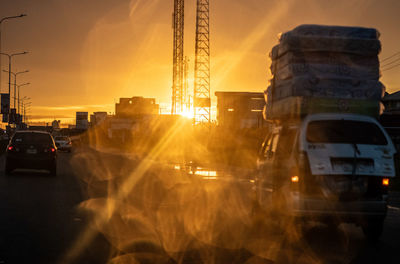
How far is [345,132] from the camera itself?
960 centimetres

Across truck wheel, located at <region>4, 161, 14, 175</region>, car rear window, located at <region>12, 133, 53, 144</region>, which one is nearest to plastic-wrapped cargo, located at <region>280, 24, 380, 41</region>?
car rear window, located at <region>12, 133, 53, 144</region>

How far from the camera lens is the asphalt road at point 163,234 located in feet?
26.3

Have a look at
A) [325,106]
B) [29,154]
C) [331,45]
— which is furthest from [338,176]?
[29,154]

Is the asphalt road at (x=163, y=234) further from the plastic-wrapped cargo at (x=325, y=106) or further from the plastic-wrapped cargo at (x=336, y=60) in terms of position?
the plastic-wrapped cargo at (x=336, y=60)

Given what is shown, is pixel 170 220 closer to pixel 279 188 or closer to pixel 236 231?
pixel 236 231

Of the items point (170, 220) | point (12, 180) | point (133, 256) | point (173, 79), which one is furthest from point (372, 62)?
point (173, 79)

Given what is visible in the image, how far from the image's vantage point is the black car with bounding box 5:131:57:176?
23656 mm

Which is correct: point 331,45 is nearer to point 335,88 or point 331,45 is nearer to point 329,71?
point 329,71

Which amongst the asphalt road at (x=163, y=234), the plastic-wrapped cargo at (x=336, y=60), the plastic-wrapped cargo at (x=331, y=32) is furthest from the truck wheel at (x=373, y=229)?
the plastic-wrapped cargo at (x=331, y=32)

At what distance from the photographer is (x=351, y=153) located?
922cm

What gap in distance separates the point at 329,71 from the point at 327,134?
165cm

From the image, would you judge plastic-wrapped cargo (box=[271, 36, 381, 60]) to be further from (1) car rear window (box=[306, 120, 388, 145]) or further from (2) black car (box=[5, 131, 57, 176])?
(2) black car (box=[5, 131, 57, 176])

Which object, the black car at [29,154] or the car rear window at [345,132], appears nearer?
the car rear window at [345,132]

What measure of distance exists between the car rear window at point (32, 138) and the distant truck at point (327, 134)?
14353 mm
